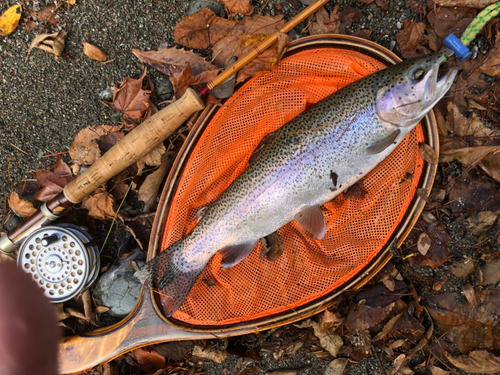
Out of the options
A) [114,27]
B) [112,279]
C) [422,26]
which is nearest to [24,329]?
[112,279]

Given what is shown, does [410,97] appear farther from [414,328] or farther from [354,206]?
[414,328]

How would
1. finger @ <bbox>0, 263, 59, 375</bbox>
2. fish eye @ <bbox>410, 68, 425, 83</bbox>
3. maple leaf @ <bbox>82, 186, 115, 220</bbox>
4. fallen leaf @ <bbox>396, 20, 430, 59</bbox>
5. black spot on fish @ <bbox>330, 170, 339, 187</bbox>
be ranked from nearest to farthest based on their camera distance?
1. finger @ <bbox>0, 263, 59, 375</bbox>
2. fish eye @ <bbox>410, 68, 425, 83</bbox>
3. black spot on fish @ <bbox>330, 170, 339, 187</bbox>
4. fallen leaf @ <bbox>396, 20, 430, 59</bbox>
5. maple leaf @ <bbox>82, 186, 115, 220</bbox>

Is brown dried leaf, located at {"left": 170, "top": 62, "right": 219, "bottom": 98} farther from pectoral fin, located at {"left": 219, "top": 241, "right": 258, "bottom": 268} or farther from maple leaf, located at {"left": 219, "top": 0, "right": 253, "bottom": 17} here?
pectoral fin, located at {"left": 219, "top": 241, "right": 258, "bottom": 268}

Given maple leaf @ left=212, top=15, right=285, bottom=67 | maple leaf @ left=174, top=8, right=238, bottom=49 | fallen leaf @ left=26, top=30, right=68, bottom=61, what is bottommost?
maple leaf @ left=212, top=15, right=285, bottom=67

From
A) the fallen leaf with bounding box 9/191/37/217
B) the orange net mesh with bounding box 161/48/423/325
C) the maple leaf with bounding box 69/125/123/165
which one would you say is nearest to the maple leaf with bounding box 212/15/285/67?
the orange net mesh with bounding box 161/48/423/325

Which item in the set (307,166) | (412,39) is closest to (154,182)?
(307,166)

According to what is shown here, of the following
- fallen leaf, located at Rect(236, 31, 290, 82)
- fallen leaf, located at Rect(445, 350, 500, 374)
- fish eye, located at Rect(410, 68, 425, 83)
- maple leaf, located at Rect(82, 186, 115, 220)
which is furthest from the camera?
maple leaf, located at Rect(82, 186, 115, 220)

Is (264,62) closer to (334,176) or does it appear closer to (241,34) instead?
(241,34)
